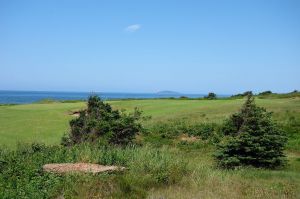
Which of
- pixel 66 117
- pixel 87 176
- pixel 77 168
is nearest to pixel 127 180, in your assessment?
pixel 87 176

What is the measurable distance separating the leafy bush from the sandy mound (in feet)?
26.8

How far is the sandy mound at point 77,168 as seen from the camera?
1031cm

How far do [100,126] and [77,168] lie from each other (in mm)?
9435

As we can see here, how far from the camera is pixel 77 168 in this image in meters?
10.6

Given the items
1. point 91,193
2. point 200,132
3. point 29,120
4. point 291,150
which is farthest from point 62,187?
point 29,120

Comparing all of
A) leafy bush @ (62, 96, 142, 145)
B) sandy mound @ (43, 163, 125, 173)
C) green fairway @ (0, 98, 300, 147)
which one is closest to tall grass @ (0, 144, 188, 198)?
sandy mound @ (43, 163, 125, 173)

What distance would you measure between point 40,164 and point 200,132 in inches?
694

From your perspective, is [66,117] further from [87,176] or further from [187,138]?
[87,176]

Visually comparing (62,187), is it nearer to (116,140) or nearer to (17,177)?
(17,177)

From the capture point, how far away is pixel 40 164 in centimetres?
1104

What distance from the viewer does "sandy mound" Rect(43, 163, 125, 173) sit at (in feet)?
33.8

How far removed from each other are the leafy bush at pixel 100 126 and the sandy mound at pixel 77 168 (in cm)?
816

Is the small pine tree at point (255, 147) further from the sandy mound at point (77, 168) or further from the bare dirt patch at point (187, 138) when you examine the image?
the bare dirt patch at point (187, 138)

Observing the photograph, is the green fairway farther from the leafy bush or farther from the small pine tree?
the small pine tree
